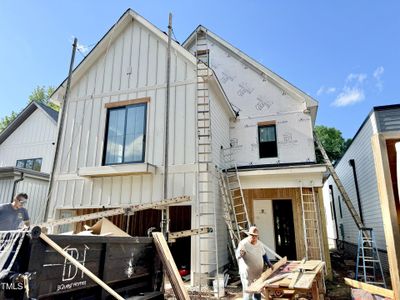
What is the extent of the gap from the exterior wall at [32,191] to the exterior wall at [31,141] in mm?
2972

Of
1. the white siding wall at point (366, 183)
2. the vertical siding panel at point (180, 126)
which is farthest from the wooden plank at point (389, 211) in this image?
the white siding wall at point (366, 183)

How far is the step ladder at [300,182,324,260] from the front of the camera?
905cm

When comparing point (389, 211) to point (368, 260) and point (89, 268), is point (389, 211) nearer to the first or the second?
point (89, 268)

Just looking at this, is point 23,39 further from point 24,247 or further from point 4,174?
point 24,247

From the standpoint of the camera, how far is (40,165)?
1448 cm

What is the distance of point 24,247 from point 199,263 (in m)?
5.97

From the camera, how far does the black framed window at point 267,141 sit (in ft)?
36.2

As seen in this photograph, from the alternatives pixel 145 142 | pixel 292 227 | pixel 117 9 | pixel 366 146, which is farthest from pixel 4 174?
pixel 366 146

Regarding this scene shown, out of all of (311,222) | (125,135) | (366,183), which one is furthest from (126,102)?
(366,183)

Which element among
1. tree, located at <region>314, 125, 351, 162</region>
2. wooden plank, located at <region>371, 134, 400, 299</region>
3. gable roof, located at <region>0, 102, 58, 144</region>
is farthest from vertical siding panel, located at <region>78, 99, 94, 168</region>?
tree, located at <region>314, 125, 351, 162</region>

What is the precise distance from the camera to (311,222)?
947cm

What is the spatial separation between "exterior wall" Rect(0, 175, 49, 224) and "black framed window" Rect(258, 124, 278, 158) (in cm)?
927

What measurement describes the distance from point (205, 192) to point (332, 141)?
110ft

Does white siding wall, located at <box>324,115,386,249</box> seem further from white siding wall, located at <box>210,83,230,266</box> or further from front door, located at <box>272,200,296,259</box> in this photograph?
white siding wall, located at <box>210,83,230,266</box>
